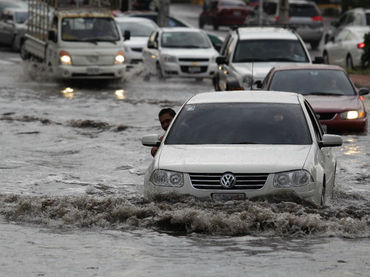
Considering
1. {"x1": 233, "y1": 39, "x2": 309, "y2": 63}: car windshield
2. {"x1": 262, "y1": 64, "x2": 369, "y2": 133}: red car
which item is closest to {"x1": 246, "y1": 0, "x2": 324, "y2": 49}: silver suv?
{"x1": 233, "y1": 39, "x2": 309, "y2": 63}: car windshield

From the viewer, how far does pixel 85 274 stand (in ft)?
30.0

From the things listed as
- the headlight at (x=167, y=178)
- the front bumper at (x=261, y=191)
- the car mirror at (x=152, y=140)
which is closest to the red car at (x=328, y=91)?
the car mirror at (x=152, y=140)

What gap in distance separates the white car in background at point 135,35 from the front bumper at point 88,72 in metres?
4.09

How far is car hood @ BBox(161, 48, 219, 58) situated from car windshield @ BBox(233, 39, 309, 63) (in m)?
7.74

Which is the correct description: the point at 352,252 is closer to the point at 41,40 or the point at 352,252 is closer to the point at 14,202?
the point at 14,202

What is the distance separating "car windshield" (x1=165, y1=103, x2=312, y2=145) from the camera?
12328 millimetres

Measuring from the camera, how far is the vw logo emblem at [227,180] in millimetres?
11305

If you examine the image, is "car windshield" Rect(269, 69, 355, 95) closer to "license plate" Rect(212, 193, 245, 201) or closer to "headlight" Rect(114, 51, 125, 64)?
"license plate" Rect(212, 193, 245, 201)

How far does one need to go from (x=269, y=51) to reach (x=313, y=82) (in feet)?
16.8

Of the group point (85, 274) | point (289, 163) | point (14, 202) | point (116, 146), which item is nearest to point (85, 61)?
point (116, 146)

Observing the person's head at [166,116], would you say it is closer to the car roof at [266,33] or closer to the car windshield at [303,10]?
the car roof at [266,33]

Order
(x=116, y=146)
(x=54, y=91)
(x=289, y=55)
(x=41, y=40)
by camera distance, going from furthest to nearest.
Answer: (x=41, y=40)
(x=54, y=91)
(x=289, y=55)
(x=116, y=146)

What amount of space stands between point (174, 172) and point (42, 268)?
2.39 meters

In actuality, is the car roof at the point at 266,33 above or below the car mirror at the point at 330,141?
below
